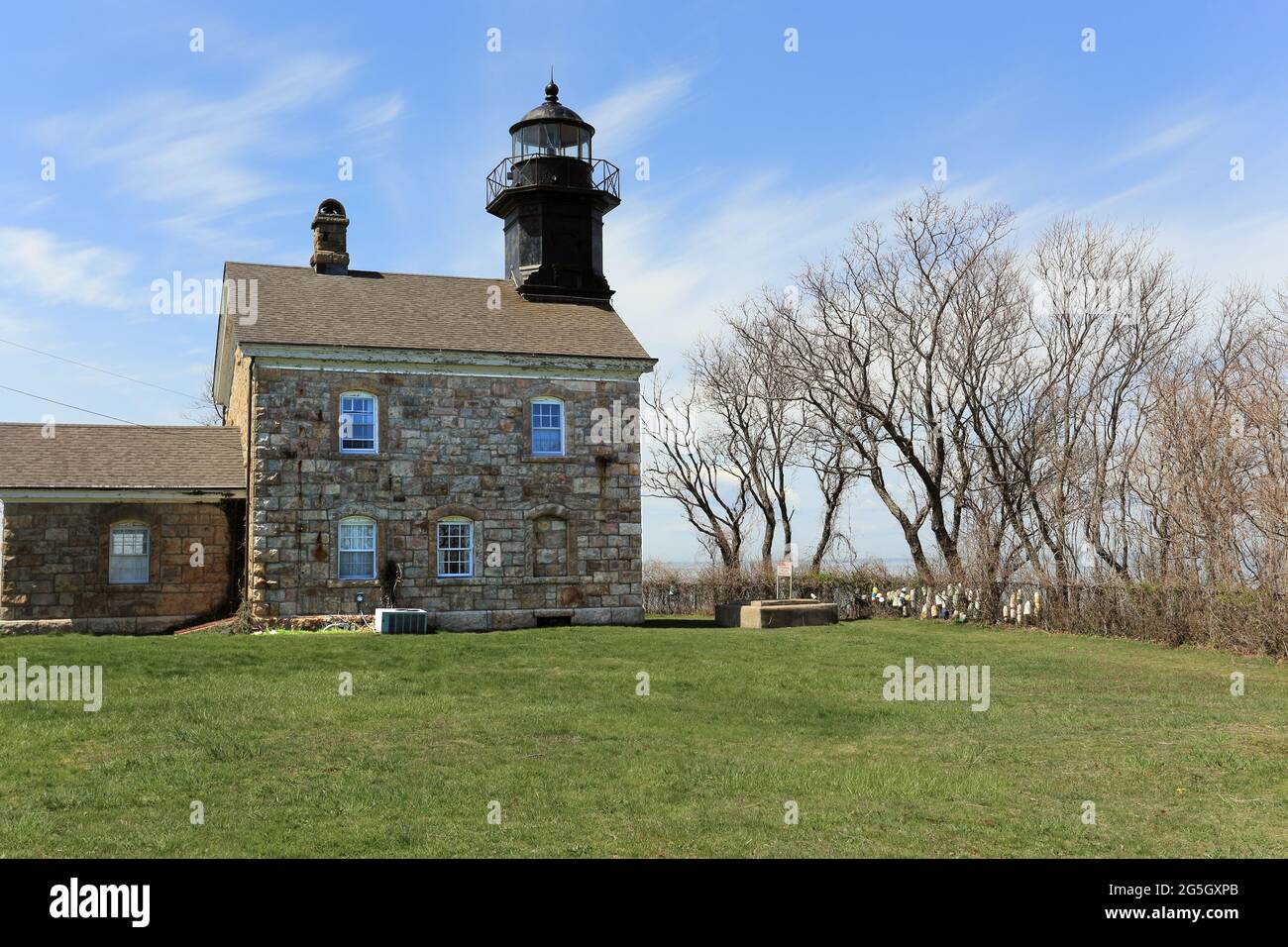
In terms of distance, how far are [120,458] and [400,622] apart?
7954 mm

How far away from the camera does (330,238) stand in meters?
29.5

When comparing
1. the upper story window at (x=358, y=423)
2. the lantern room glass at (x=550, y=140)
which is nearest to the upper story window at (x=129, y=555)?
the upper story window at (x=358, y=423)

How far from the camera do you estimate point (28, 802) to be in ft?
29.5

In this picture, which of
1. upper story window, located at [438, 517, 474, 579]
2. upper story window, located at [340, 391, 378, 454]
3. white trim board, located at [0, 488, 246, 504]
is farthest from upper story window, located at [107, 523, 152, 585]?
upper story window, located at [438, 517, 474, 579]

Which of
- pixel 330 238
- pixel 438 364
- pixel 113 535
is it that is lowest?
pixel 113 535

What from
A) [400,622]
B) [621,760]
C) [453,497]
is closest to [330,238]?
[453,497]

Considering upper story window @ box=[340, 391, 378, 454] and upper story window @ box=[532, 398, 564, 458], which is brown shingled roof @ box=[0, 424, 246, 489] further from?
upper story window @ box=[532, 398, 564, 458]

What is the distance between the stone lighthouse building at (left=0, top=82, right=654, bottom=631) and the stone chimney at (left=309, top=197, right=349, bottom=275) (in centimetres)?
121

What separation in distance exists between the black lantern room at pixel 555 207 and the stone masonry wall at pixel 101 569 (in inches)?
421

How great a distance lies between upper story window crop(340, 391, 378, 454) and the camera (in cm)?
2503

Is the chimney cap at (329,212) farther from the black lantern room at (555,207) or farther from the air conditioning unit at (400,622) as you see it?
the air conditioning unit at (400,622)

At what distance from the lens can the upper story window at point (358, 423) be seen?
82.1ft

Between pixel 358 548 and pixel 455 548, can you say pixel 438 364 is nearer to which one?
pixel 455 548
